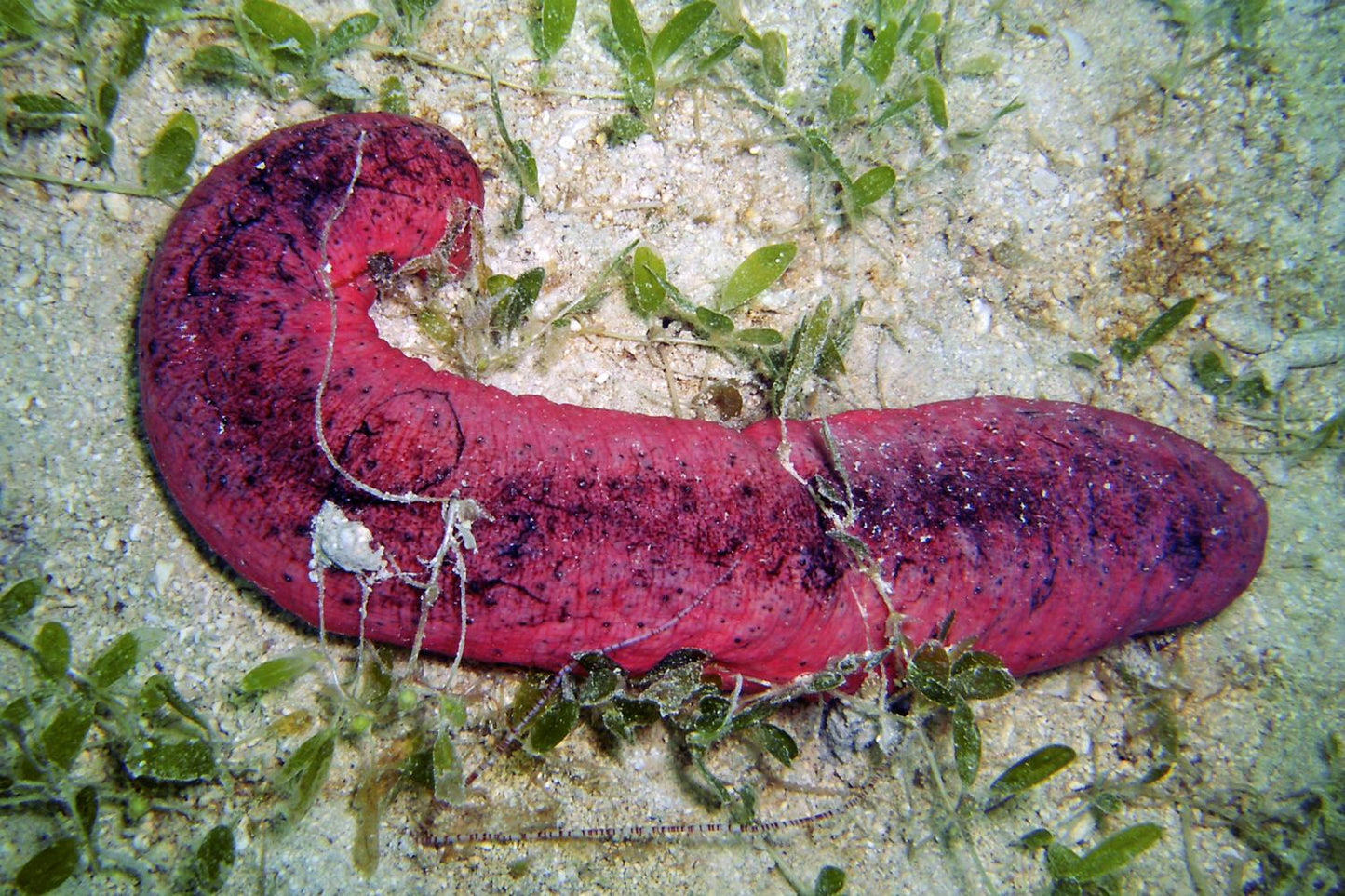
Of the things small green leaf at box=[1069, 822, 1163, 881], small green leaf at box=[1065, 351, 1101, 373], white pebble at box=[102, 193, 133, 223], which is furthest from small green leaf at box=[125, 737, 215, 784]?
small green leaf at box=[1065, 351, 1101, 373]

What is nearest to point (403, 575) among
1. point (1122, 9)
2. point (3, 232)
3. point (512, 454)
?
point (512, 454)

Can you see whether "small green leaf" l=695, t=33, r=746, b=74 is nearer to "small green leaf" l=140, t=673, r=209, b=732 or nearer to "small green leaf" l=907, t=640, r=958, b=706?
"small green leaf" l=907, t=640, r=958, b=706

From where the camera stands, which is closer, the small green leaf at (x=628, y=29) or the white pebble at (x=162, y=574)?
the white pebble at (x=162, y=574)

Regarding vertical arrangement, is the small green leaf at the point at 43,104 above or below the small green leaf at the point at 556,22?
below

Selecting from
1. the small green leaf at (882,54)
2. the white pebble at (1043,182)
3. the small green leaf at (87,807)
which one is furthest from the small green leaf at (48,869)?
the white pebble at (1043,182)

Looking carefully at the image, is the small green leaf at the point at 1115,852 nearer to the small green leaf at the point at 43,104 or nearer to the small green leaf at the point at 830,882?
the small green leaf at the point at 830,882
